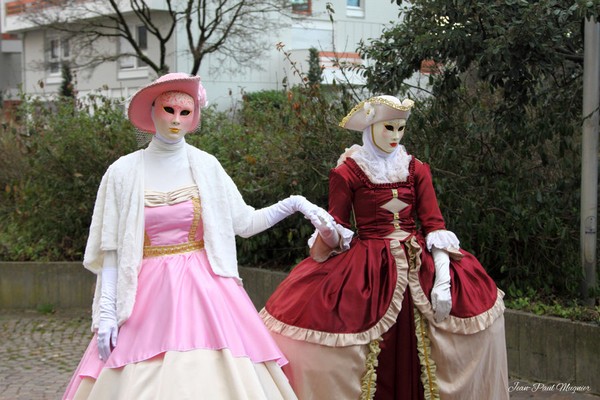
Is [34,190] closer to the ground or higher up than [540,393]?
higher up

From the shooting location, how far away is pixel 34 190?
1078 centimetres

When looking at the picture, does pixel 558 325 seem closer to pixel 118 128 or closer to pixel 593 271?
pixel 593 271

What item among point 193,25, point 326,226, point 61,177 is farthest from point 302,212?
point 193,25

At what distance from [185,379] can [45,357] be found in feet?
13.6

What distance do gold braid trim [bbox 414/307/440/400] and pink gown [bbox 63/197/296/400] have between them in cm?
79

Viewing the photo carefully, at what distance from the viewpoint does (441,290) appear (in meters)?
4.81

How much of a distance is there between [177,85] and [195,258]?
2.77ft

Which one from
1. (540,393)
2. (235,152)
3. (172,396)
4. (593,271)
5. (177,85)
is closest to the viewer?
(172,396)

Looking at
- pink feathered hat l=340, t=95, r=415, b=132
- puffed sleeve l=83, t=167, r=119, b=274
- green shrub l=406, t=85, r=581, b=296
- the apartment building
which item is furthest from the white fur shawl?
the apartment building

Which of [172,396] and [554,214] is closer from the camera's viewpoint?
[172,396]

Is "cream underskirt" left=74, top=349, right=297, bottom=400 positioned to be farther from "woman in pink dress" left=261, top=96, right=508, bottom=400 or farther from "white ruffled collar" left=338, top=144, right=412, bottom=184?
"white ruffled collar" left=338, top=144, right=412, bottom=184

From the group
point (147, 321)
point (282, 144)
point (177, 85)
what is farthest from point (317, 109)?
point (147, 321)

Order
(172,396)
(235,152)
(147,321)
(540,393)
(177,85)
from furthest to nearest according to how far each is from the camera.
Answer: (235,152)
(540,393)
(177,85)
(147,321)
(172,396)

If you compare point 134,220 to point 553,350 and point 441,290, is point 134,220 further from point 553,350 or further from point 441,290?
point 553,350
